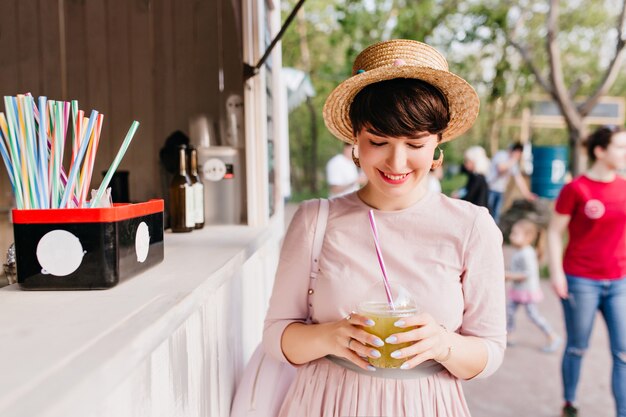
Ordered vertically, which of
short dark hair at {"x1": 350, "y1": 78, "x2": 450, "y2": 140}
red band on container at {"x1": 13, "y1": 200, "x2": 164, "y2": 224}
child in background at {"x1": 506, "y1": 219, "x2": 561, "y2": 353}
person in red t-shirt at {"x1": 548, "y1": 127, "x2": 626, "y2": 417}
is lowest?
child in background at {"x1": 506, "y1": 219, "x2": 561, "y2": 353}

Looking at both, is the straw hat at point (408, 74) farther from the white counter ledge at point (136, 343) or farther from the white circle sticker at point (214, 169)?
the white circle sticker at point (214, 169)

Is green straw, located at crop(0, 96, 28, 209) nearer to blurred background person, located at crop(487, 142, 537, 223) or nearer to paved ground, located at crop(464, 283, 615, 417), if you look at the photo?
paved ground, located at crop(464, 283, 615, 417)

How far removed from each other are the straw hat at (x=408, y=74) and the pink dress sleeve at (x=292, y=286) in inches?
13.4

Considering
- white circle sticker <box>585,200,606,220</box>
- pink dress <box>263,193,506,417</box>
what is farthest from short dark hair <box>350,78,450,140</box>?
white circle sticker <box>585,200,606,220</box>

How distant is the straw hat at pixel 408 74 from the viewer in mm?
1347

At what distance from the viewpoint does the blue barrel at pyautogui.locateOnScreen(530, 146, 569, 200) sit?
10.3 m

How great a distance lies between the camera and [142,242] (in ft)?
4.19

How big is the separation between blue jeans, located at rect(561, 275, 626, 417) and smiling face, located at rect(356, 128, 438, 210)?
2.08 metres

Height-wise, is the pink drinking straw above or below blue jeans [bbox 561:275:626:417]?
above

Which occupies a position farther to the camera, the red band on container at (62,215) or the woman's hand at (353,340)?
the woman's hand at (353,340)

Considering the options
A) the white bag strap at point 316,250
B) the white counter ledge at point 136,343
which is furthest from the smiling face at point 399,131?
the white counter ledge at point 136,343

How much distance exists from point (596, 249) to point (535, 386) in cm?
125

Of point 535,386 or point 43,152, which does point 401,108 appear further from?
point 535,386

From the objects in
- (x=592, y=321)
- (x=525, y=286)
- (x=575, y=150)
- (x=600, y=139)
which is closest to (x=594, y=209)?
(x=600, y=139)
